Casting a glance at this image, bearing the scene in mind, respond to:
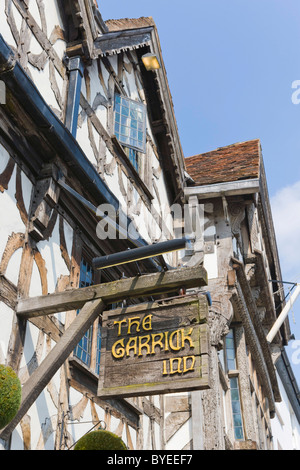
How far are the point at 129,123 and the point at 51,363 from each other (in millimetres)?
5261

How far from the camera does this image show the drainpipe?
23.0ft

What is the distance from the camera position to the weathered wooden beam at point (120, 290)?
16.3ft

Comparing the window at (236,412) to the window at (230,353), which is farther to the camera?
the window at (230,353)

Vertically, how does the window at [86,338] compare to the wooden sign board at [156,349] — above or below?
above

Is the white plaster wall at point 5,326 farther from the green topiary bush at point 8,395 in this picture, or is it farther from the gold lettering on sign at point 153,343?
the gold lettering on sign at point 153,343

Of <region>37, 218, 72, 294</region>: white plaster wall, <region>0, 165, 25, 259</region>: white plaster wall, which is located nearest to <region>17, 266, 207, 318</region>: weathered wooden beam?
<region>0, 165, 25, 259</region>: white plaster wall

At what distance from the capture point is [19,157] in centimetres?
587

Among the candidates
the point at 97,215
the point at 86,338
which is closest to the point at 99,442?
the point at 86,338

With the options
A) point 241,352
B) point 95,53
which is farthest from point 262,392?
point 95,53

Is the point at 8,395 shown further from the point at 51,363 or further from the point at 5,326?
the point at 5,326

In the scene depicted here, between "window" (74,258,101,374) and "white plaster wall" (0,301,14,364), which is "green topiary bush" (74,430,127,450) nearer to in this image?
"white plaster wall" (0,301,14,364)

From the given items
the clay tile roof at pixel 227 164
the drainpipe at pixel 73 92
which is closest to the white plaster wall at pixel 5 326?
the drainpipe at pixel 73 92

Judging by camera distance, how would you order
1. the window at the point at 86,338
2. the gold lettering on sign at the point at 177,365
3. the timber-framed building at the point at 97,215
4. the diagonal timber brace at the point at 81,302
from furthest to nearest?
the window at the point at 86,338 → the timber-framed building at the point at 97,215 → the diagonal timber brace at the point at 81,302 → the gold lettering on sign at the point at 177,365

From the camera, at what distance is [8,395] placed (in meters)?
4.07
